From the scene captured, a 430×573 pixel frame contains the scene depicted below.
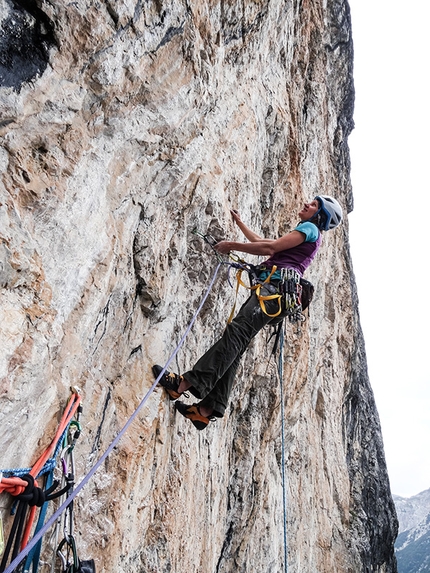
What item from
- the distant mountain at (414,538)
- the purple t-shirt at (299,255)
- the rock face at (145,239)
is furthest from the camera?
the distant mountain at (414,538)

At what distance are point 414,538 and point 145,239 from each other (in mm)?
141187

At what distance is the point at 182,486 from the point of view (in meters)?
4.26

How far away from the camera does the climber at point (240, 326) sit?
3850 mm

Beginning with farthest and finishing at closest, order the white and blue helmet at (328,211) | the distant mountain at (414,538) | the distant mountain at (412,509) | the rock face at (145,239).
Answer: the distant mountain at (412,509), the distant mountain at (414,538), the white and blue helmet at (328,211), the rock face at (145,239)

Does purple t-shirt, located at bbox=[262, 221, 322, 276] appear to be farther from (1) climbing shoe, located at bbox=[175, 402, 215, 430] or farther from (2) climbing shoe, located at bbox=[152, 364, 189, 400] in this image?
(1) climbing shoe, located at bbox=[175, 402, 215, 430]

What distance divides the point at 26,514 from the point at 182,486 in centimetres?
214

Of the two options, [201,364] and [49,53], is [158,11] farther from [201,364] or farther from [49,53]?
[201,364]

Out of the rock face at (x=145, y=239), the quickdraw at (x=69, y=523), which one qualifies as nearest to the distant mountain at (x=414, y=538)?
the rock face at (x=145, y=239)

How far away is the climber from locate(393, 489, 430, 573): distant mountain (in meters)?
111

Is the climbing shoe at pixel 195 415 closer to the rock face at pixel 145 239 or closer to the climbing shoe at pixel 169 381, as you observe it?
the rock face at pixel 145 239

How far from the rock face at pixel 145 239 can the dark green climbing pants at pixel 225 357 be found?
38 centimetres

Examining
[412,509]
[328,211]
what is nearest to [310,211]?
[328,211]

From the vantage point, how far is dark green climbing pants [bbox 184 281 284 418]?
382 cm

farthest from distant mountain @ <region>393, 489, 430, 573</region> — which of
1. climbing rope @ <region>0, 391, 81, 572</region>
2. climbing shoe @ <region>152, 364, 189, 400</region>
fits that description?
climbing rope @ <region>0, 391, 81, 572</region>
